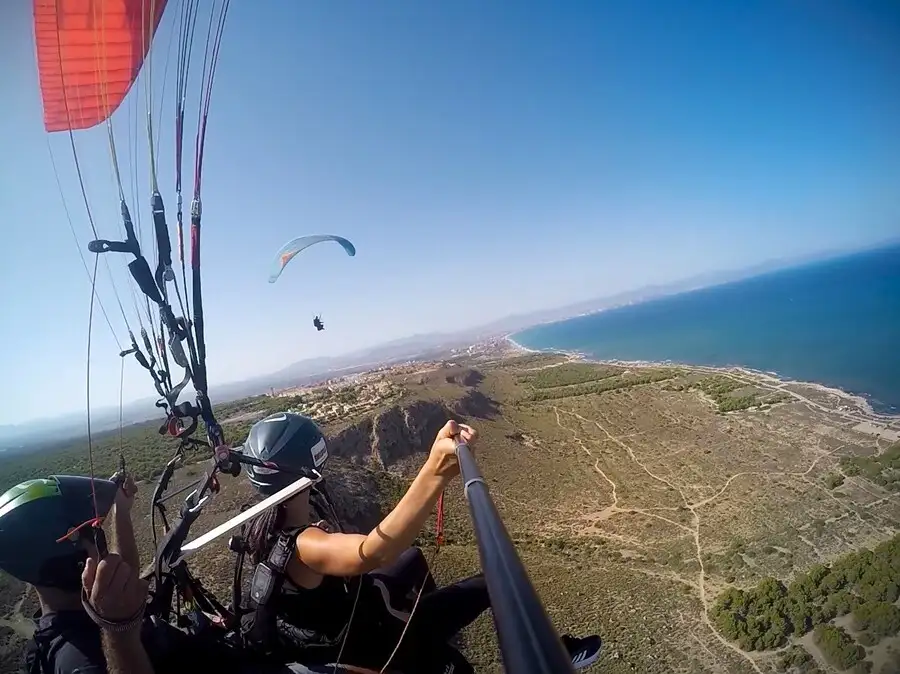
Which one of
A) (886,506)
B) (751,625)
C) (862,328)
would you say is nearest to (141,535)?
(751,625)

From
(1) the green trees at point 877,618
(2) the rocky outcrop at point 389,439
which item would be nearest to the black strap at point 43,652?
(1) the green trees at point 877,618

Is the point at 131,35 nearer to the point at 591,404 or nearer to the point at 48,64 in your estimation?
the point at 48,64

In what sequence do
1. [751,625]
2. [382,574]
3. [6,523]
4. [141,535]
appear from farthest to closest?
[141,535]
[751,625]
[382,574]
[6,523]

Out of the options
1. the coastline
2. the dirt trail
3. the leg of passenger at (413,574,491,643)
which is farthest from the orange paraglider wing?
the coastline

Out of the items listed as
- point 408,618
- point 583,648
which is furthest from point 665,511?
point 408,618

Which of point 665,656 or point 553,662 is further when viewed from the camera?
point 665,656

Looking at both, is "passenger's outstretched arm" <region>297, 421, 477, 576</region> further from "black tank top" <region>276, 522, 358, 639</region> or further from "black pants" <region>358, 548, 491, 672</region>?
"black pants" <region>358, 548, 491, 672</region>
